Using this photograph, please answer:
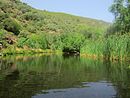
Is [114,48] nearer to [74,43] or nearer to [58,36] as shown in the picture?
[74,43]

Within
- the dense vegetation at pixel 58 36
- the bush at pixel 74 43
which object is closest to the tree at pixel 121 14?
the dense vegetation at pixel 58 36

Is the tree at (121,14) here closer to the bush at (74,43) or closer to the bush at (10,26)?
the bush at (74,43)

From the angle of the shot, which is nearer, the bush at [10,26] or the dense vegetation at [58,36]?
the dense vegetation at [58,36]

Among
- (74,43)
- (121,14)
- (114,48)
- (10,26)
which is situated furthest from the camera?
(10,26)

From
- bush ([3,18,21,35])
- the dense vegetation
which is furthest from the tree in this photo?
bush ([3,18,21,35])

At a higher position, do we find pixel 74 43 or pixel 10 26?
pixel 10 26

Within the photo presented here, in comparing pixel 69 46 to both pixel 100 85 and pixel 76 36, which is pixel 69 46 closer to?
pixel 76 36

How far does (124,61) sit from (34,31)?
107996 mm

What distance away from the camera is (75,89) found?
23.6 m

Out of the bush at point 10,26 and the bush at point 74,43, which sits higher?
the bush at point 10,26

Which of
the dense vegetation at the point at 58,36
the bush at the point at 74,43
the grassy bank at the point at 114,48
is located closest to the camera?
the grassy bank at the point at 114,48

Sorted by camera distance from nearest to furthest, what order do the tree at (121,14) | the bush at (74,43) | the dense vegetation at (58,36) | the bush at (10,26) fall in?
the dense vegetation at (58,36) < the tree at (121,14) < the bush at (74,43) < the bush at (10,26)

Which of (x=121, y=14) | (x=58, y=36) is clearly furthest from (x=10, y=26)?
(x=121, y=14)

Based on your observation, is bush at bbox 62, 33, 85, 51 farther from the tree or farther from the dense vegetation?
the tree
